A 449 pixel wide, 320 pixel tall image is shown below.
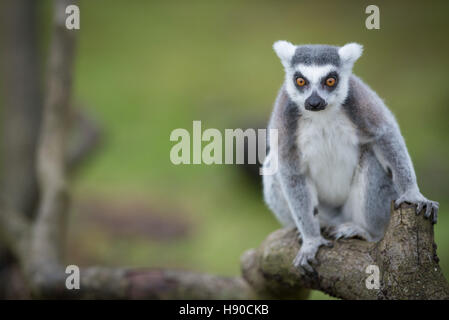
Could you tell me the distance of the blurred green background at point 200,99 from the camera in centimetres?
629

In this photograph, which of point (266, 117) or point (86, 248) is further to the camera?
point (266, 117)

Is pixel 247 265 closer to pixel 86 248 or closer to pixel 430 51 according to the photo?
pixel 86 248

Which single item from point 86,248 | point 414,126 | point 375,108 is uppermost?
point 414,126

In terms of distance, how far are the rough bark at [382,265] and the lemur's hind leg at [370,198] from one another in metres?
0.20

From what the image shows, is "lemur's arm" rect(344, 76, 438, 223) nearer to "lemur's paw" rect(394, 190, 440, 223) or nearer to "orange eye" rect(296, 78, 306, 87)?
"lemur's paw" rect(394, 190, 440, 223)

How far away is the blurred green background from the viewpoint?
6.29m

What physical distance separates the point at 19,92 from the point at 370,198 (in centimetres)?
583

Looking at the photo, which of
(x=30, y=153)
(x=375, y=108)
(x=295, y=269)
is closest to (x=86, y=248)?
(x=30, y=153)

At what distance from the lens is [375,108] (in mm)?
2652

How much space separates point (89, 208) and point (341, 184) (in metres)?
4.68

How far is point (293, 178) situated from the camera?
108 inches
